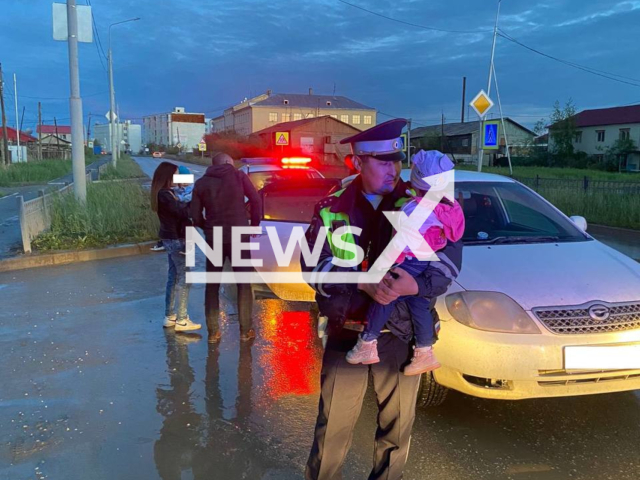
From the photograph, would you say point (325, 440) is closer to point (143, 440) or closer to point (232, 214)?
point (143, 440)

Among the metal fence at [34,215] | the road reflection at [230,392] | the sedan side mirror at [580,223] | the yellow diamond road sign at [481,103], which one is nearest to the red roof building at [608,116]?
the yellow diamond road sign at [481,103]

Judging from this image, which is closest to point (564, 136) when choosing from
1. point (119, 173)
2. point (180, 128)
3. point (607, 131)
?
point (607, 131)

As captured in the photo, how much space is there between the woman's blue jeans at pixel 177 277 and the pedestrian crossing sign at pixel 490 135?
7.78m

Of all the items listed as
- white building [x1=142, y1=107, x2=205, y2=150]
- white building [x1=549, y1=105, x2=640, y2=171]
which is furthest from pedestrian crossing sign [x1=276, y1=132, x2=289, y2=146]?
white building [x1=142, y1=107, x2=205, y2=150]

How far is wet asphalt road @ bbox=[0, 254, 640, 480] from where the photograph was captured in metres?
3.06

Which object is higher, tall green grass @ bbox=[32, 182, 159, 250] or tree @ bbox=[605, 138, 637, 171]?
tree @ bbox=[605, 138, 637, 171]

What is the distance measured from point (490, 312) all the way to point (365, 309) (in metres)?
1.38

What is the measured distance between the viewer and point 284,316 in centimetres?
609

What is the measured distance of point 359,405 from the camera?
7.58ft

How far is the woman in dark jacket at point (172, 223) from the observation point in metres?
5.09

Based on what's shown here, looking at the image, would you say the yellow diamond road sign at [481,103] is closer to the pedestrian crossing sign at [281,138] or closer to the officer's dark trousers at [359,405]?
the pedestrian crossing sign at [281,138]

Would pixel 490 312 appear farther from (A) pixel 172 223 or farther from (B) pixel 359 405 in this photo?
(A) pixel 172 223

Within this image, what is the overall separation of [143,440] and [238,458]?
2.13 feet

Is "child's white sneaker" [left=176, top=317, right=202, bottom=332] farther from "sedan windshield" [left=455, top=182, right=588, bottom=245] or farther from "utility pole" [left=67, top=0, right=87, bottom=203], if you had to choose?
"utility pole" [left=67, top=0, right=87, bottom=203]
